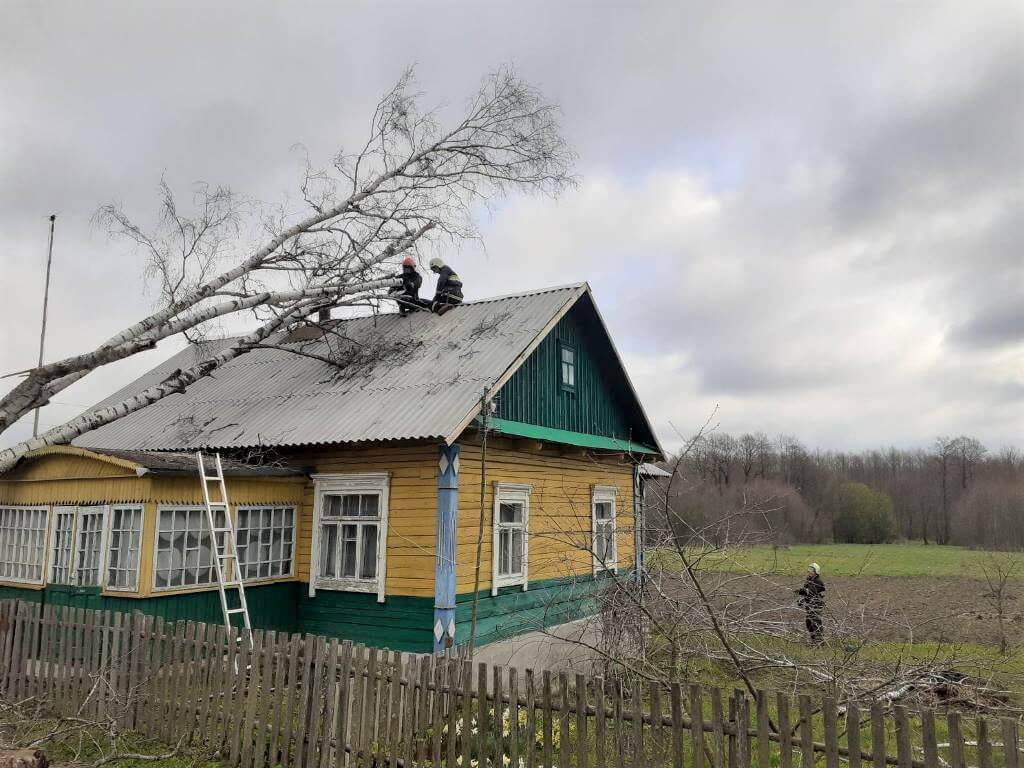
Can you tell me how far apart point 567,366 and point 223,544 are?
6.21m

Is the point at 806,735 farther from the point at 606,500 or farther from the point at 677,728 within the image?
the point at 606,500

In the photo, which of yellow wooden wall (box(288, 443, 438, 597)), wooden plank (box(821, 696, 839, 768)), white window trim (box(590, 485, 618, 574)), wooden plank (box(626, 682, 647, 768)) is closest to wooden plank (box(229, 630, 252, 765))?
yellow wooden wall (box(288, 443, 438, 597))

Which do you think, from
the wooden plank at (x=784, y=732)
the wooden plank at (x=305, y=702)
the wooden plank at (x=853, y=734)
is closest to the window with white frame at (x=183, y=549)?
the wooden plank at (x=305, y=702)

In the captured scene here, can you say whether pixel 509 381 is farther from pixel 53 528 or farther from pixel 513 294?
pixel 53 528

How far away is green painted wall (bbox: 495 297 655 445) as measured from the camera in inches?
442

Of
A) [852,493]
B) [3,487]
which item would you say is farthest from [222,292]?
[852,493]

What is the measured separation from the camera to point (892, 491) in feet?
236

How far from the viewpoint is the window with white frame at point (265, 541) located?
32.7 feet

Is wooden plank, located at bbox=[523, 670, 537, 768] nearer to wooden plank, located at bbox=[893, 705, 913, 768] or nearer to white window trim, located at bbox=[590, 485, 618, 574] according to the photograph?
wooden plank, located at bbox=[893, 705, 913, 768]

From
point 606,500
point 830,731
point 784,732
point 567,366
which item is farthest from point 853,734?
point 606,500

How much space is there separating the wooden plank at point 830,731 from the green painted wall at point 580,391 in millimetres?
6749

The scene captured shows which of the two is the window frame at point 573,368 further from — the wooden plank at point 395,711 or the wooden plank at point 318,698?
the wooden plank at point 395,711

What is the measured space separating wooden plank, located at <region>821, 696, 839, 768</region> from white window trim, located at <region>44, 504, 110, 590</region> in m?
8.44

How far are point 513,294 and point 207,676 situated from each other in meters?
8.33
